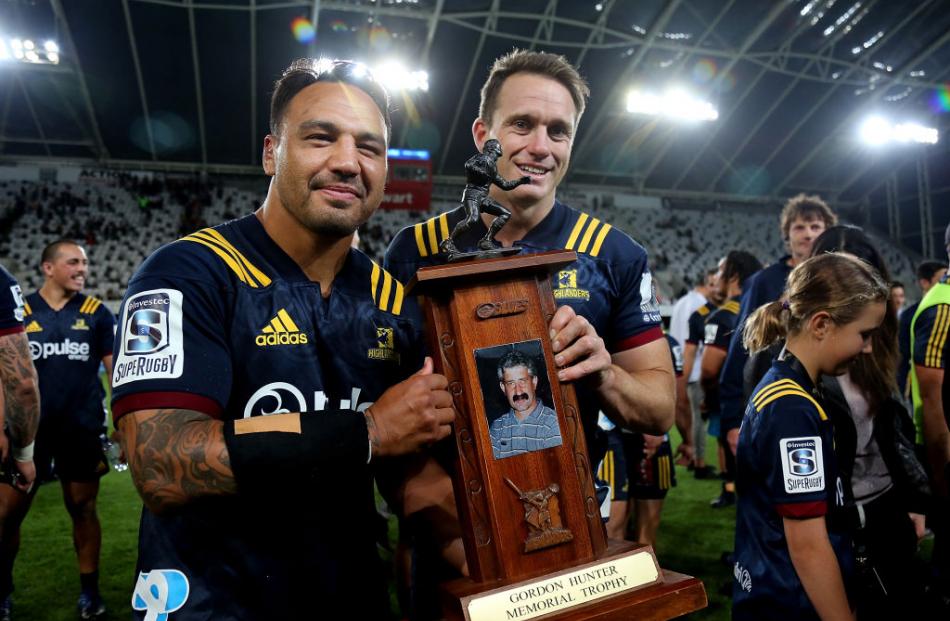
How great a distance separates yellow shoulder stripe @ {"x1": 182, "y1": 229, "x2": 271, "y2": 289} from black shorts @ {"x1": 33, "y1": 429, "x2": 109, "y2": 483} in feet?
10.9

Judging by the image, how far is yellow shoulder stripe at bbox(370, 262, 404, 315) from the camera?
1.69 meters

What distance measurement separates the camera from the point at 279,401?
146 cm

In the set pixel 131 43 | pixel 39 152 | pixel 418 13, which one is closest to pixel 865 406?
pixel 418 13

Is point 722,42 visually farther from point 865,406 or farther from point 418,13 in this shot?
point 865,406

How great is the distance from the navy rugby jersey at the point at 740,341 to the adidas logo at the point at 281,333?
2.75m

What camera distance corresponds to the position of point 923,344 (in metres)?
2.97

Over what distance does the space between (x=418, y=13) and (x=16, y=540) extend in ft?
52.7

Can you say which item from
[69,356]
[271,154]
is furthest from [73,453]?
[271,154]

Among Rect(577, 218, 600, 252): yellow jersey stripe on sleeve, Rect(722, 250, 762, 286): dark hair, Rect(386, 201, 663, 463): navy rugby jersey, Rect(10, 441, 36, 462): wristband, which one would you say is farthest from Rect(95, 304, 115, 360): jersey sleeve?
Rect(722, 250, 762, 286): dark hair

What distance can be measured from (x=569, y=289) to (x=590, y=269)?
4.3 inches

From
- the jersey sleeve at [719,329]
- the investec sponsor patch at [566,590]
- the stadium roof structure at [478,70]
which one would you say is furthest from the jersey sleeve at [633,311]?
the stadium roof structure at [478,70]

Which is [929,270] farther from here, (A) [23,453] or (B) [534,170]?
(A) [23,453]

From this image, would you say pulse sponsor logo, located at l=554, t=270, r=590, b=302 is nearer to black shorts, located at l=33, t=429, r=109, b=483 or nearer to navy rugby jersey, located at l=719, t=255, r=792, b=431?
navy rugby jersey, located at l=719, t=255, r=792, b=431

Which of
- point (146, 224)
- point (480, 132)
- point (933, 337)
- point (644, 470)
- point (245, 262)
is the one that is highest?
point (146, 224)
